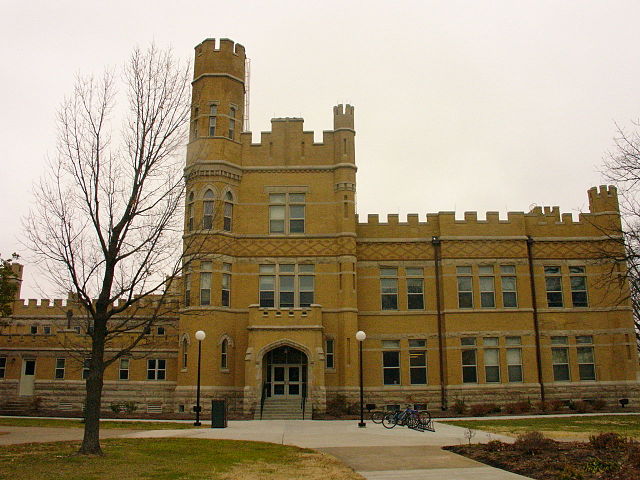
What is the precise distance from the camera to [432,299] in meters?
A: 33.5

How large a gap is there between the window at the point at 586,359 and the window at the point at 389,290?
9.91 metres

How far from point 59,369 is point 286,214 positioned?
15.1 metres

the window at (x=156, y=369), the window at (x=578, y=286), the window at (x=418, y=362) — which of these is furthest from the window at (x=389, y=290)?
the window at (x=156, y=369)

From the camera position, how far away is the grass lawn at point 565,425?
1941 cm

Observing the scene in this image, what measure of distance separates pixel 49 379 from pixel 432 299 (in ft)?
69.5

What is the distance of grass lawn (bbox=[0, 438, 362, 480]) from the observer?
12.0 metres

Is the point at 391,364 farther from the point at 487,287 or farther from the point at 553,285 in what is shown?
the point at 553,285

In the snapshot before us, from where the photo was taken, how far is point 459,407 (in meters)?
29.5

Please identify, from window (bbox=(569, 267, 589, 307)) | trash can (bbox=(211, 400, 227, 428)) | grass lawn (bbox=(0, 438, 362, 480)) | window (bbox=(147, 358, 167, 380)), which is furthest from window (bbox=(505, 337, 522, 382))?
grass lawn (bbox=(0, 438, 362, 480))

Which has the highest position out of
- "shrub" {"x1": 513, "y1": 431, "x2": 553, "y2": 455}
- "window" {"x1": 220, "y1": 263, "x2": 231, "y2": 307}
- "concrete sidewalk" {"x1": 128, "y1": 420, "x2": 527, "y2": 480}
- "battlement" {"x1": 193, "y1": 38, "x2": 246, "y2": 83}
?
"battlement" {"x1": 193, "y1": 38, "x2": 246, "y2": 83}

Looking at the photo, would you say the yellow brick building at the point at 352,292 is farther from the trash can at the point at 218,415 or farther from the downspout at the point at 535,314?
the trash can at the point at 218,415

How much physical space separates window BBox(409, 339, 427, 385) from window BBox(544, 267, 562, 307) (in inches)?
287

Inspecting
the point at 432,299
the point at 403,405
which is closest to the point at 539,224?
the point at 432,299

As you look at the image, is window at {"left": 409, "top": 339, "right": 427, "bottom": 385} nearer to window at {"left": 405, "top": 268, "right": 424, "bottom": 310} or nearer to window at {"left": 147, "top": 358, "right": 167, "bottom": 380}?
window at {"left": 405, "top": 268, "right": 424, "bottom": 310}
